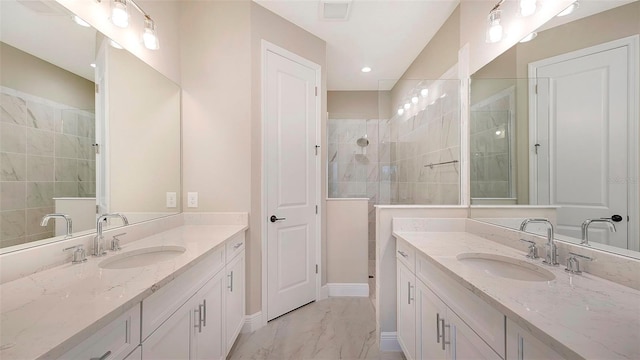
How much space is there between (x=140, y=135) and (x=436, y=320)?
212 centimetres

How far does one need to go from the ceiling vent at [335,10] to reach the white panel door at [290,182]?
49 centimetres

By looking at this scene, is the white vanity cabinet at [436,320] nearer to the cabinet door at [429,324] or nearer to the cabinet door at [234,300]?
the cabinet door at [429,324]

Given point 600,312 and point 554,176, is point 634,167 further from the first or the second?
point 600,312

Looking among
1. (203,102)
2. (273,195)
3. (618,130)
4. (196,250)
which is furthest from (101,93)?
(618,130)

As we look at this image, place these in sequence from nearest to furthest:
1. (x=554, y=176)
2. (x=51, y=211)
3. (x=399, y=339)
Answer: (x=51, y=211)
(x=554, y=176)
(x=399, y=339)

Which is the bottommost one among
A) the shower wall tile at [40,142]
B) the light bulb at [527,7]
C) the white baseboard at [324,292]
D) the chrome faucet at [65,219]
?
the white baseboard at [324,292]

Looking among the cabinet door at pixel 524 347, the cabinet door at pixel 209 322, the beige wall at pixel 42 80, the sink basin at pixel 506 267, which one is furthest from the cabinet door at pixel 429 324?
the beige wall at pixel 42 80

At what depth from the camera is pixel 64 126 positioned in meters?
1.16

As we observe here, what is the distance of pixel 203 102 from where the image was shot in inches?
83.4

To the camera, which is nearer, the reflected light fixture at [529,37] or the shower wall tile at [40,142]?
the shower wall tile at [40,142]

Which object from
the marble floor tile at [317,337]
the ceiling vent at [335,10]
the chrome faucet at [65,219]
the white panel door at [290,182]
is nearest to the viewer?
the chrome faucet at [65,219]

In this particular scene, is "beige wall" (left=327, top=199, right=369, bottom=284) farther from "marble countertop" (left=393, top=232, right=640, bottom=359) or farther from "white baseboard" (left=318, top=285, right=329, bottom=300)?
"marble countertop" (left=393, top=232, right=640, bottom=359)

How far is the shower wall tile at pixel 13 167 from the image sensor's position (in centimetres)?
93

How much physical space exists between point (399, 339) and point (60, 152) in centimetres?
221
